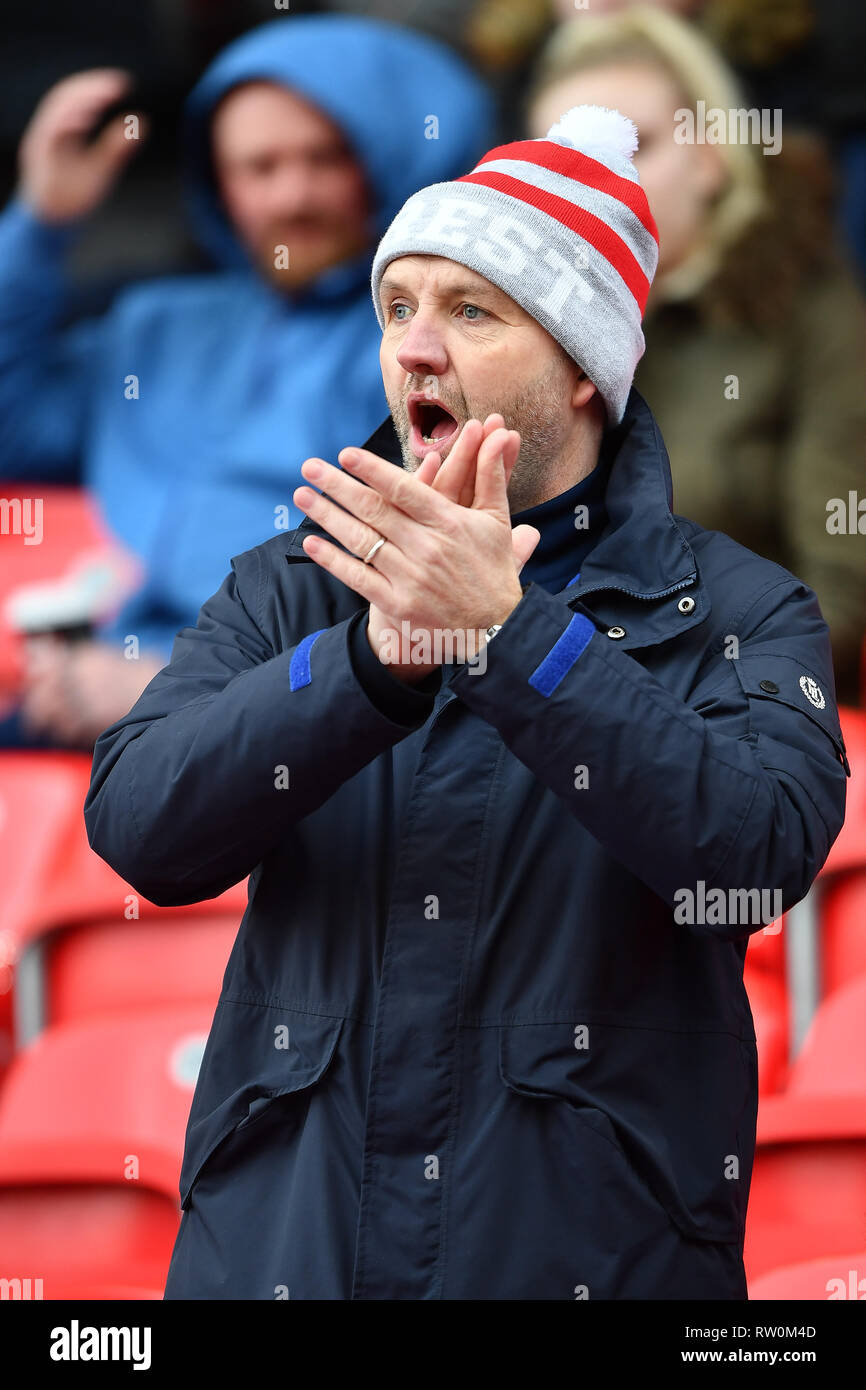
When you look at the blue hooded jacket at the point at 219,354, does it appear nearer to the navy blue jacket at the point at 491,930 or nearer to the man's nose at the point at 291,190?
the man's nose at the point at 291,190

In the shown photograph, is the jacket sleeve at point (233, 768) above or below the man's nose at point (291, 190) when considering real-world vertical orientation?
below

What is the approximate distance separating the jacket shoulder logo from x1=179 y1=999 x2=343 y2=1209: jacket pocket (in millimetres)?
485

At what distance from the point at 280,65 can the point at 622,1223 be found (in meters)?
2.71

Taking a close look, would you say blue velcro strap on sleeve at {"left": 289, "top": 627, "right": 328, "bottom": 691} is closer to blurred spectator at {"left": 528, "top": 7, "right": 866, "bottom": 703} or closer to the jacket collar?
the jacket collar

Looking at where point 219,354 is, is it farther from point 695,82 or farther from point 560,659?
point 560,659

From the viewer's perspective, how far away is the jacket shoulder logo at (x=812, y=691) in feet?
4.54

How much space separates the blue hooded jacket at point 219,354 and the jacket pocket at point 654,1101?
197 cm

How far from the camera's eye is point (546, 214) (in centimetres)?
162

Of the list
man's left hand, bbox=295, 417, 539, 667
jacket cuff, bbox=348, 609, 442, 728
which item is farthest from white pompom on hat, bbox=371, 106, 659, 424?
jacket cuff, bbox=348, 609, 442, 728

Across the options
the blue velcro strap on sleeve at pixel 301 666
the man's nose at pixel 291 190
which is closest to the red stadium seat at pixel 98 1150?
the blue velcro strap on sleeve at pixel 301 666

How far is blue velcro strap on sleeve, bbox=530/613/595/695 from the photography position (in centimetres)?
122

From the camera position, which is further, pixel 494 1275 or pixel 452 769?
pixel 452 769
